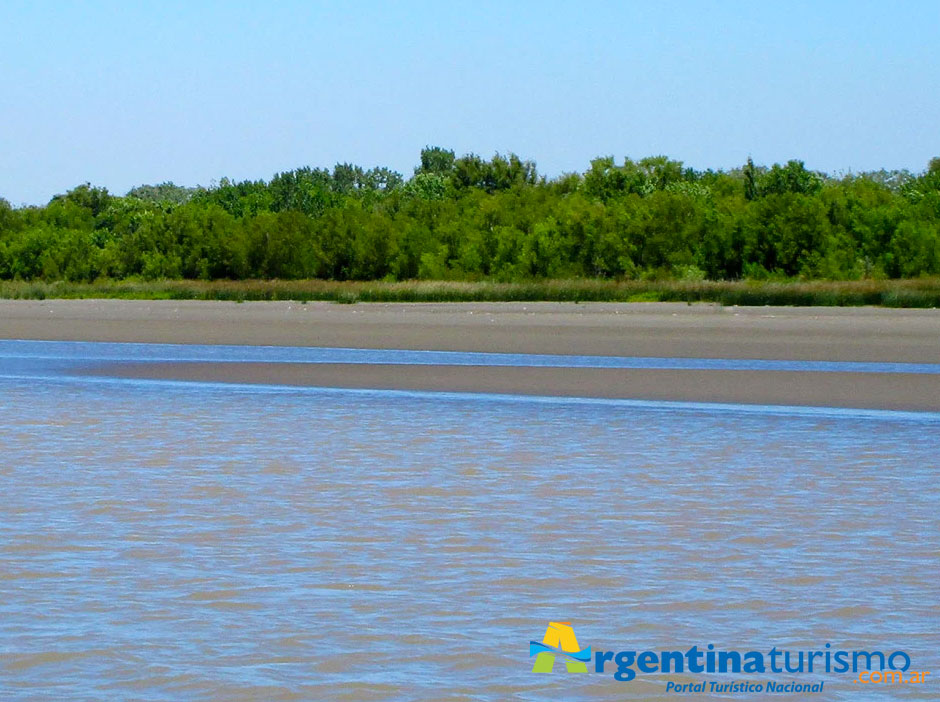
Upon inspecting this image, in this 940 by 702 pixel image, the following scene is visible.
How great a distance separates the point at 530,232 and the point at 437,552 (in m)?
60.1

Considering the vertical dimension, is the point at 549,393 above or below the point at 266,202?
below

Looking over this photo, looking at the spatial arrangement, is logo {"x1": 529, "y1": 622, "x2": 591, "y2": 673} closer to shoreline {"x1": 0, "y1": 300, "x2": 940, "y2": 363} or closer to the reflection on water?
the reflection on water

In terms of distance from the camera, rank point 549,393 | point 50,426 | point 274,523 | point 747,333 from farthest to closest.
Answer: point 747,333
point 549,393
point 50,426
point 274,523

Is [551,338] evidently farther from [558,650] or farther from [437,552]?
[558,650]

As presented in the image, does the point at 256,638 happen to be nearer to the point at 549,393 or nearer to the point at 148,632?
the point at 148,632

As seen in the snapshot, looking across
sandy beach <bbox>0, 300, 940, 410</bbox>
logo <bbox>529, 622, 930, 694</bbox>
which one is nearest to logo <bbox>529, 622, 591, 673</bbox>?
logo <bbox>529, 622, 930, 694</bbox>

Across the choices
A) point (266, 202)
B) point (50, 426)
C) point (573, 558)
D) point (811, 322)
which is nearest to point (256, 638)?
point (573, 558)

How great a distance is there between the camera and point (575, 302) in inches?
1922

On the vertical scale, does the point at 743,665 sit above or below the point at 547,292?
below

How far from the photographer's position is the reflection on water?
6020 mm

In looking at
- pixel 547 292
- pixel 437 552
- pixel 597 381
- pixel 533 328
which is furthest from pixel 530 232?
pixel 437 552

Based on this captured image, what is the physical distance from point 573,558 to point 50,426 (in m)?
8.59

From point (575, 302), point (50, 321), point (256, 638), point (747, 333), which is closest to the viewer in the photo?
point (256, 638)

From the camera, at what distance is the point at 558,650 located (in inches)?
243
